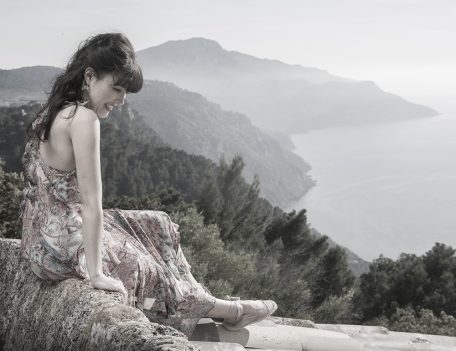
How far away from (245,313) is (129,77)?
1625mm

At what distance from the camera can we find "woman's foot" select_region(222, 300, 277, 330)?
11.1ft

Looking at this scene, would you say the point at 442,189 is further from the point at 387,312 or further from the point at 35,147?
the point at 35,147

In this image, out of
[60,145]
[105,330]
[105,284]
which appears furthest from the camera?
[60,145]

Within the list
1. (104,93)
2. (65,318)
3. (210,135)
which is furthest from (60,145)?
(210,135)

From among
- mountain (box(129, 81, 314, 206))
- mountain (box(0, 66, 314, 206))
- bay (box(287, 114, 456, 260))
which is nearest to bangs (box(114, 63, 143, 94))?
bay (box(287, 114, 456, 260))

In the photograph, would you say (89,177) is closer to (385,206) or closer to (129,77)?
(129,77)

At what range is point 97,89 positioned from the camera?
2.66 metres

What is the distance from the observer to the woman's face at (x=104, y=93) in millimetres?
2641

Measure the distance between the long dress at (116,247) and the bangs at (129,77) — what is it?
18.8 inches

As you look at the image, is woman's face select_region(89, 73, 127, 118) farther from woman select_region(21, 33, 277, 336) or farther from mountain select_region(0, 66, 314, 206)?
mountain select_region(0, 66, 314, 206)

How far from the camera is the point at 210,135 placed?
564 feet

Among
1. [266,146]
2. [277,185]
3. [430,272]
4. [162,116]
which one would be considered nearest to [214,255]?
[430,272]

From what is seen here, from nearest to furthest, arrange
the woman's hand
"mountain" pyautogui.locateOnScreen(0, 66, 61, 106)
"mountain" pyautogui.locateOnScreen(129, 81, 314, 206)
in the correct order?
the woman's hand, "mountain" pyautogui.locateOnScreen(0, 66, 61, 106), "mountain" pyautogui.locateOnScreen(129, 81, 314, 206)

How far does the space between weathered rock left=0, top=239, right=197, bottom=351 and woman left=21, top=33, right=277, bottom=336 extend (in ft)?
0.37
